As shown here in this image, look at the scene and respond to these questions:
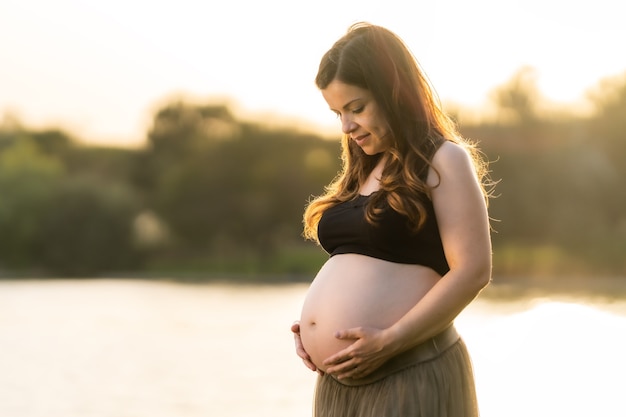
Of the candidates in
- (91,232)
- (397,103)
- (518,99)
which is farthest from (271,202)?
(397,103)

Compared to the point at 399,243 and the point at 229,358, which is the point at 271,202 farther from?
the point at 399,243

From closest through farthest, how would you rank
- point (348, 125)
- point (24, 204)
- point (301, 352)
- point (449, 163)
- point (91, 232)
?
point (449, 163)
point (348, 125)
point (301, 352)
point (91, 232)
point (24, 204)

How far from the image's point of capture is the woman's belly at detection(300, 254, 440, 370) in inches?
105

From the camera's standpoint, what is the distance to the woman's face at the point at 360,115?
266 cm

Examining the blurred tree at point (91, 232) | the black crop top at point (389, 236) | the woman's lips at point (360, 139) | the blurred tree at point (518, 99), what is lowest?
the black crop top at point (389, 236)

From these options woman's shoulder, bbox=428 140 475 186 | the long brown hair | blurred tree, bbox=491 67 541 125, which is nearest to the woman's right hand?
the long brown hair

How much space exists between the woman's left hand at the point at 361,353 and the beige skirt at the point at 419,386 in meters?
0.05

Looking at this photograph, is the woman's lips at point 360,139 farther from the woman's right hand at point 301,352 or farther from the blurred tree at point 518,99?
the blurred tree at point 518,99

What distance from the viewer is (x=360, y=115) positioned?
8.77ft

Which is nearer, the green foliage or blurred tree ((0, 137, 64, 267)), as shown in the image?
the green foliage

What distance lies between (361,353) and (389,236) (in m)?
0.28

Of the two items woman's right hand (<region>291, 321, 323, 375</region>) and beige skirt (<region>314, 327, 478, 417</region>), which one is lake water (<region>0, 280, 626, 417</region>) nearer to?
woman's right hand (<region>291, 321, 323, 375</region>)

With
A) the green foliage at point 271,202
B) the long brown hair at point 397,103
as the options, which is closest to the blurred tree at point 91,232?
the green foliage at point 271,202

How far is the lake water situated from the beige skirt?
6.26 m
